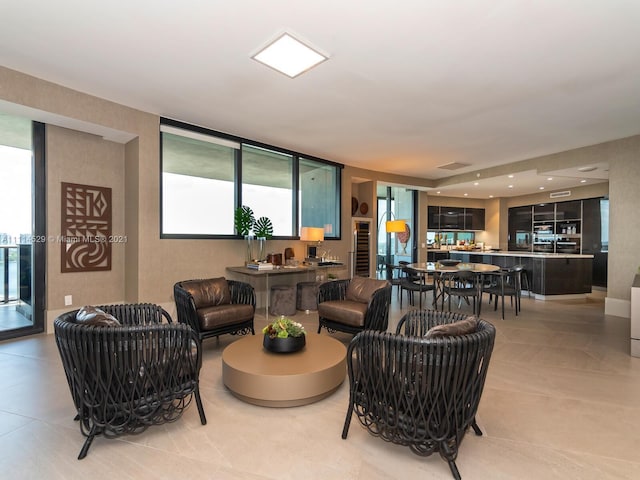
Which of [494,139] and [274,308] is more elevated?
[494,139]


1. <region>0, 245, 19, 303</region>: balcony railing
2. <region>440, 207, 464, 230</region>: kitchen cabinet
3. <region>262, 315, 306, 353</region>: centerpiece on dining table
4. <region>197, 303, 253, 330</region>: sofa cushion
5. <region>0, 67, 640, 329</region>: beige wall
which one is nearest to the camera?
<region>262, 315, 306, 353</region>: centerpiece on dining table

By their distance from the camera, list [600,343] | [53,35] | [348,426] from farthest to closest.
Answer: [600,343] → [53,35] → [348,426]

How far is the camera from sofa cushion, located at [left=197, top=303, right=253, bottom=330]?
3541 mm

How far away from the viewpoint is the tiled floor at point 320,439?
5.94 ft

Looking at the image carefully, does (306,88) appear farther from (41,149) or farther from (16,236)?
(16,236)

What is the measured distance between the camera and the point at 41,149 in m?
4.21

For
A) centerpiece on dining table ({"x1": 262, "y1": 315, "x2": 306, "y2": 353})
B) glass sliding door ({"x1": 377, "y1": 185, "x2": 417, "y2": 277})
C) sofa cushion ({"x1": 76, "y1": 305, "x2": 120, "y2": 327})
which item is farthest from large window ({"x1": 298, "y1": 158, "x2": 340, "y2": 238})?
sofa cushion ({"x1": 76, "y1": 305, "x2": 120, "y2": 327})

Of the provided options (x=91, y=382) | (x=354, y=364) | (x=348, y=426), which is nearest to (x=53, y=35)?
(x=91, y=382)

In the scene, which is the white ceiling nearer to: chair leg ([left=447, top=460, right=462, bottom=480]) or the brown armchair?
the brown armchair

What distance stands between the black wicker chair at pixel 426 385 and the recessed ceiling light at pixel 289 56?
2.51 metres

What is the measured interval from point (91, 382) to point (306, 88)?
3348 mm

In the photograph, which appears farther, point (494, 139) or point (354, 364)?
point (494, 139)

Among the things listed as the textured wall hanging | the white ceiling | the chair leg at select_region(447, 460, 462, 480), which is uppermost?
the white ceiling

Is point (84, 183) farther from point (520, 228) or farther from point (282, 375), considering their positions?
point (520, 228)
